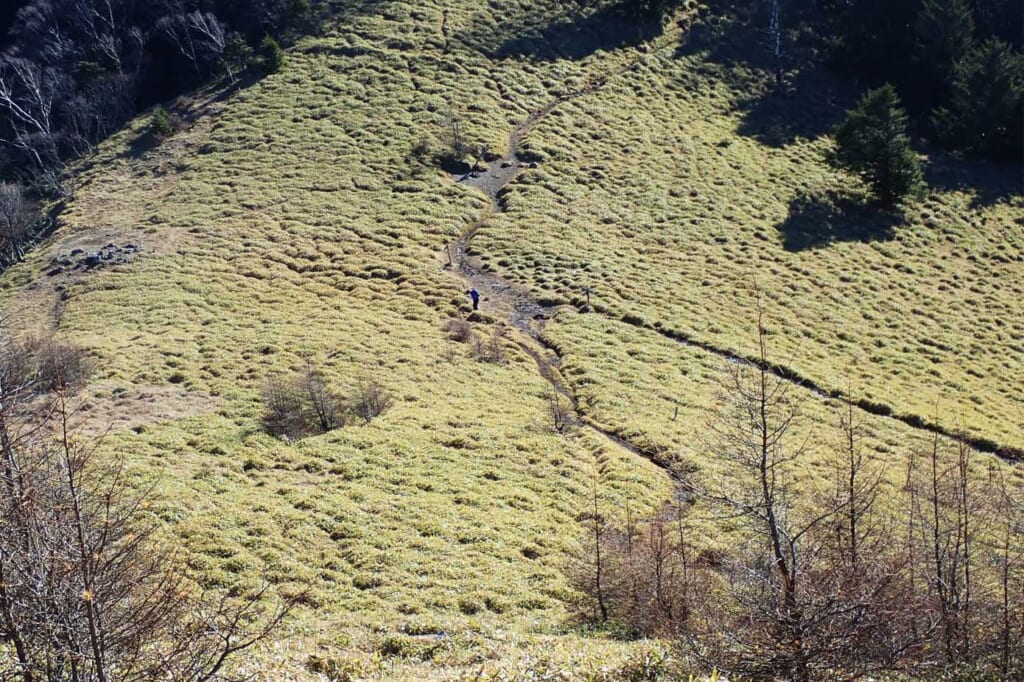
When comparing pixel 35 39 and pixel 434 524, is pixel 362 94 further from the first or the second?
pixel 434 524

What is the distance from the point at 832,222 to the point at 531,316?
23.0m

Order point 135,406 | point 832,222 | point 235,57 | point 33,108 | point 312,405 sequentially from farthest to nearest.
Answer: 1. point 235,57
2. point 33,108
3. point 832,222
4. point 135,406
5. point 312,405

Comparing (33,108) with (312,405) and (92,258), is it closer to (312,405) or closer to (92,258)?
(92,258)

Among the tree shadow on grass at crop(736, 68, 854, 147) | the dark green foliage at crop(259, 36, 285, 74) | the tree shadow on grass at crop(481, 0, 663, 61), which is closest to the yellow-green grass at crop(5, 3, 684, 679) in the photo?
the dark green foliage at crop(259, 36, 285, 74)

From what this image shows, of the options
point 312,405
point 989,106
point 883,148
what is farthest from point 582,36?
point 312,405

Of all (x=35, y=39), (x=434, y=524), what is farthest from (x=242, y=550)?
(x=35, y=39)

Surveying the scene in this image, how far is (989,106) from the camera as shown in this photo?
56.1m

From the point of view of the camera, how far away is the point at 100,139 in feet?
187

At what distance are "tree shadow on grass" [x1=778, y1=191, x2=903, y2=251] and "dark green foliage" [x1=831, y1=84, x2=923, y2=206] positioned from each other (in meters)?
1.70

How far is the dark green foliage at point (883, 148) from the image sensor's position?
4862 centimetres

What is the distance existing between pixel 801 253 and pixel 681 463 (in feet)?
81.7

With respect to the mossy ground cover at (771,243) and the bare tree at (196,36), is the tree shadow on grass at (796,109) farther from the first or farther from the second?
the bare tree at (196,36)

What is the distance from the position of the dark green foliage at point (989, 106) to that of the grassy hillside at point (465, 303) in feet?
10.2

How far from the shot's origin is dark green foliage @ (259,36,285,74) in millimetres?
59156
